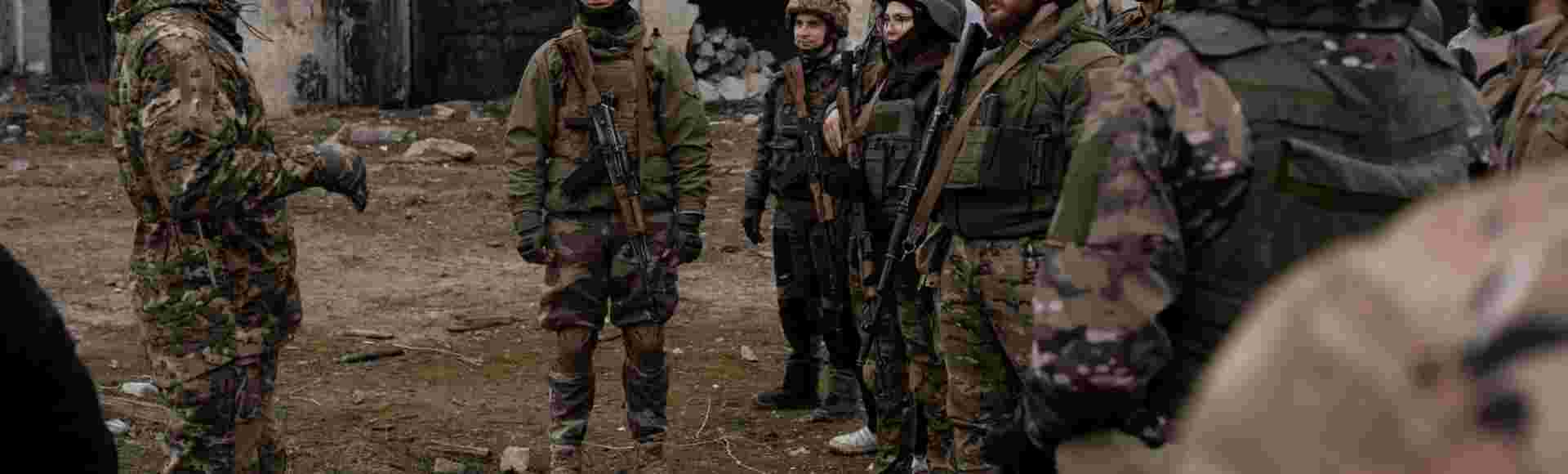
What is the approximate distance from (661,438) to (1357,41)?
358 cm

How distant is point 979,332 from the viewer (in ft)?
15.0

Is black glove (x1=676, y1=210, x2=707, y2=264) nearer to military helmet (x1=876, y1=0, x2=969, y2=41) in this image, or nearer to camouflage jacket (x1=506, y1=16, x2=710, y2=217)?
camouflage jacket (x1=506, y1=16, x2=710, y2=217)

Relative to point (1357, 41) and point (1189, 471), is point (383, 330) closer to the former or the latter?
point (1357, 41)

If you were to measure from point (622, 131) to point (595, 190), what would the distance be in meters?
0.22

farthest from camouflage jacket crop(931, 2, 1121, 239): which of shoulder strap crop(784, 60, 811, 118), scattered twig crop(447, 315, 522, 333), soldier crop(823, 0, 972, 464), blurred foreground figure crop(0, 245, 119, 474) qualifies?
scattered twig crop(447, 315, 522, 333)

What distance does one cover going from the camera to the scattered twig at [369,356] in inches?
300

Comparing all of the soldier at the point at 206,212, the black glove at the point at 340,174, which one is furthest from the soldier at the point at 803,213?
the soldier at the point at 206,212

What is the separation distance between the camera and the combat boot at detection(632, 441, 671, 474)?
5.82 metres

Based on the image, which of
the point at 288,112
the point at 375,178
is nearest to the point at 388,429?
the point at 375,178

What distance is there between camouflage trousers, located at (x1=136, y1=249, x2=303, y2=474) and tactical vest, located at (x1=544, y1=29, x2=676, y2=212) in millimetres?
1142

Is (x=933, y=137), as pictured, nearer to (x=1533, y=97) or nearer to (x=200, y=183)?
(x=1533, y=97)

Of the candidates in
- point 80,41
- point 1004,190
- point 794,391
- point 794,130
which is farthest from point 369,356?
point 80,41

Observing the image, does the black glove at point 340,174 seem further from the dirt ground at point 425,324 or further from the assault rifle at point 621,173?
the dirt ground at point 425,324

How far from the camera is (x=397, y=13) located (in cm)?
1430
